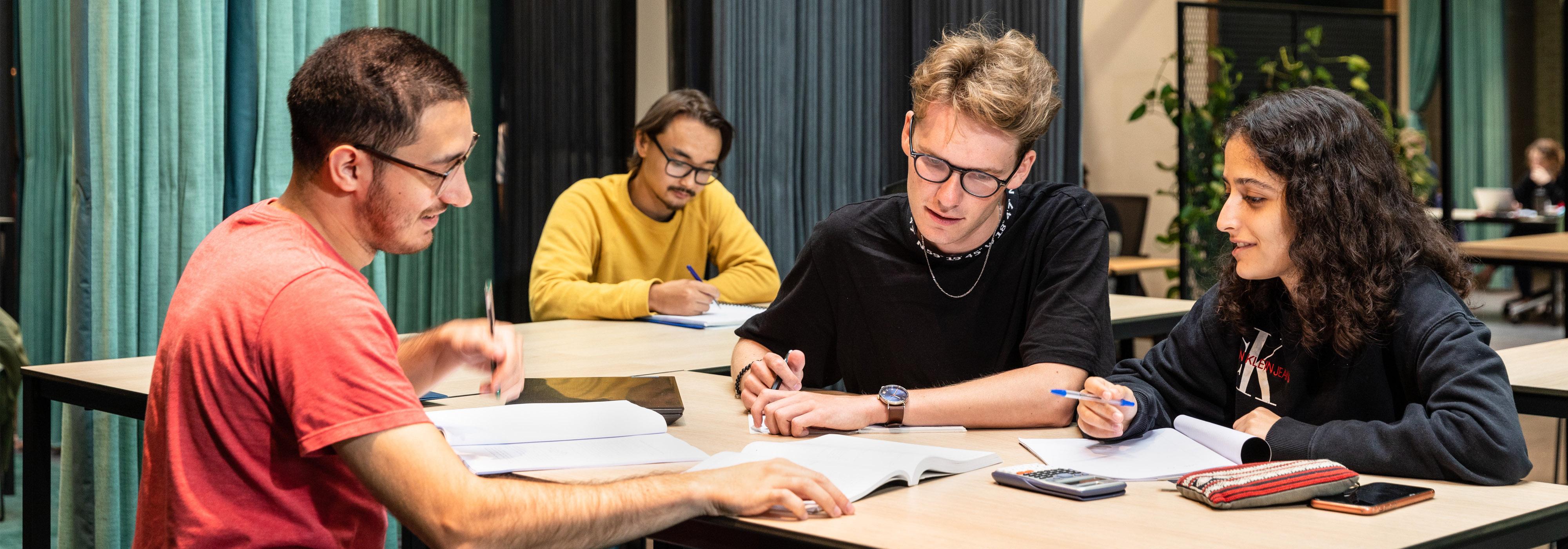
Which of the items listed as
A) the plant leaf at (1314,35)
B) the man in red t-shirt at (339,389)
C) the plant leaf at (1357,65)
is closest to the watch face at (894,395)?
the man in red t-shirt at (339,389)

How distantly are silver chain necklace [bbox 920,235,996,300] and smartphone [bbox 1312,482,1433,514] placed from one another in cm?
77

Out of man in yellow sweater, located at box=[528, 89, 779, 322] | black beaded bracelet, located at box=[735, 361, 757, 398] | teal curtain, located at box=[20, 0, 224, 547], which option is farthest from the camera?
man in yellow sweater, located at box=[528, 89, 779, 322]

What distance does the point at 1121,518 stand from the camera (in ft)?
4.11

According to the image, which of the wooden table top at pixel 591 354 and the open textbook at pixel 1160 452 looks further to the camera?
the wooden table top at pixel 591 354

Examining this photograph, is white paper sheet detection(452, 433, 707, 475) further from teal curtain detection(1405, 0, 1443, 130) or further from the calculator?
teal curtain detection(1405, 0, 1443, 130)

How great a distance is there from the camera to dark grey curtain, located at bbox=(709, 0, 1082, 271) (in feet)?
14.5

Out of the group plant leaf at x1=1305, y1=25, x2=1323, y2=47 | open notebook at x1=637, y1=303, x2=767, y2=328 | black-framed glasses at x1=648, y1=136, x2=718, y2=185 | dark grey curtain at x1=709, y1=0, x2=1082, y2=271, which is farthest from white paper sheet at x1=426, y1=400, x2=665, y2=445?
plant leaf at x1=1305, y1=25, x2=1323, y2=47

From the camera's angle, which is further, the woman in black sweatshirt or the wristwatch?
the wristwatch

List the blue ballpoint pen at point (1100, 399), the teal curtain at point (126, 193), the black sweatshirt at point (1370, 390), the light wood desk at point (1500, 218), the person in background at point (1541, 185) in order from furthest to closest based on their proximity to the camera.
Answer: the person in background at point (1541, 185) → the light wood desk at point (1500, 218) → the teal curtain at point (126, 193) → the blue ballpoint pen at point (1100, 399) → the black sweatshirt at point (1370, 390)

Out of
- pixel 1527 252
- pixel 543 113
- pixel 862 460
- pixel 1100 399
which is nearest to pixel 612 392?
pixel 862 460

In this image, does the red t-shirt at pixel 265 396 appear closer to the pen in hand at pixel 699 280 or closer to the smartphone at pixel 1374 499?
the smartphone at pixel 1374 499

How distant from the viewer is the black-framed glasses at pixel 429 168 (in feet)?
4.21

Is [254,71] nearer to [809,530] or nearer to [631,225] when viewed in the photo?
[631,225]

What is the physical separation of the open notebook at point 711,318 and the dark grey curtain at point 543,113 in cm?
115
